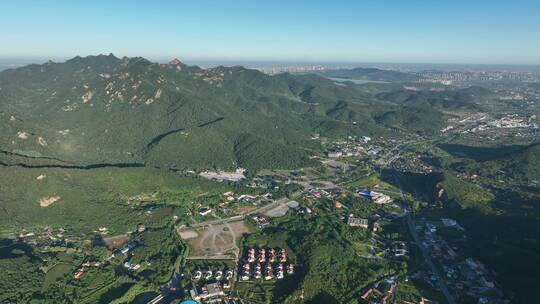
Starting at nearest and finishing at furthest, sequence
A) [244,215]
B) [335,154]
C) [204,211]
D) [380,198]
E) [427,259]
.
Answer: [427,259], [244,215], [204,211], [380,198], [335,154]

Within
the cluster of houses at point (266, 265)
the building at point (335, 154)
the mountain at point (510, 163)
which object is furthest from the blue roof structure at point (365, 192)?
the mountain at point (510, 163)

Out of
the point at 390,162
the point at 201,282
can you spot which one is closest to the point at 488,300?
the point at 201,282

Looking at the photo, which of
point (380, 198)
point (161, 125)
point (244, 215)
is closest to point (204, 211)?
point (244, 215)

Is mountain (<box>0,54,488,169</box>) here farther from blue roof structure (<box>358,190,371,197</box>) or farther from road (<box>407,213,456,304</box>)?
road (<box>407,213,456,304</box>)

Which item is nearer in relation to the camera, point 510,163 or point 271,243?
point 271,243

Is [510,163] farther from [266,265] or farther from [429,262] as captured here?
[266,265]

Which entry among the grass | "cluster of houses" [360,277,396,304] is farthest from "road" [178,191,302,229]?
"cluster of houses" [360,277,396,304]

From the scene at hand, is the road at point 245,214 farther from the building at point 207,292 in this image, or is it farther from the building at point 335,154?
the building at point 335,154
